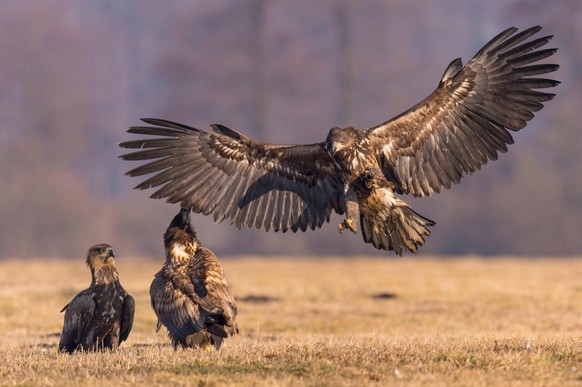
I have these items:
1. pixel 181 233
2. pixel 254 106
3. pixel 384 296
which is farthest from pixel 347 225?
pixel 254 106

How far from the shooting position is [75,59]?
5894 cm

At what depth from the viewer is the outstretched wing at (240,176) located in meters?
12.7

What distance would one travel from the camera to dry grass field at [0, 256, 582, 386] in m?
9.42

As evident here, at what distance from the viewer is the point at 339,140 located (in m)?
12.0

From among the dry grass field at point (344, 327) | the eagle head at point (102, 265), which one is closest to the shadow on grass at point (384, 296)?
the dry grass field at point (344, 327)

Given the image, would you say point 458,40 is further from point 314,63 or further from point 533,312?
point 533,312

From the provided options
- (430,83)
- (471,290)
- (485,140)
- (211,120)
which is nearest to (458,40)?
(430,83)

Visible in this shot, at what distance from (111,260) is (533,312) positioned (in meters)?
8.04

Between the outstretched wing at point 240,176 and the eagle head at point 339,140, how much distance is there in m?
Answer: 0.48

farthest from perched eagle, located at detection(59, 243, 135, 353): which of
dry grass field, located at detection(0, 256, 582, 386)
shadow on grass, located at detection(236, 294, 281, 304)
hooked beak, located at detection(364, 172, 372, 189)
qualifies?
shadow on grass, located at detection(236, 294, 281, 304)

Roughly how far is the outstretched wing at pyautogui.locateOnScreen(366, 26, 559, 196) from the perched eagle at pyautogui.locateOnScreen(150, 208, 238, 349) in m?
2.33

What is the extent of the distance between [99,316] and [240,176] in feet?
7.42

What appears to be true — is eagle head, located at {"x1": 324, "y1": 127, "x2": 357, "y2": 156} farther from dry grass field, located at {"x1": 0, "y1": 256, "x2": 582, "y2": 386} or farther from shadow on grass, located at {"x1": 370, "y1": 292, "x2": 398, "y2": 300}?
shadow on grass, located at {"x1": 370, "y1": 292, "x2": 398, "y2": 300}

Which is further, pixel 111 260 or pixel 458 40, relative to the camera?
pixel 458 40
